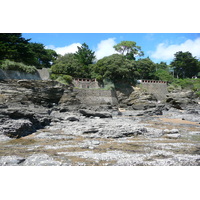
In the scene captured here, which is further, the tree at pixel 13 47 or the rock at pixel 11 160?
the tree at pixel 13 47

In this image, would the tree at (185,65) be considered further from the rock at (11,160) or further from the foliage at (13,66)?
the rock at (11,160)

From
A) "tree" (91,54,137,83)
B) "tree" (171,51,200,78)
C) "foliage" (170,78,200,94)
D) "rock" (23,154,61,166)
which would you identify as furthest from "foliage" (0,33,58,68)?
"tree" (171,51,200,78)

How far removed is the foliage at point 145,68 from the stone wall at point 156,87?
2094 millimetres

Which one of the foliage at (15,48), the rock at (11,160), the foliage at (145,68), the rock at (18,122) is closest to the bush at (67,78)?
the foliage at (15,48)

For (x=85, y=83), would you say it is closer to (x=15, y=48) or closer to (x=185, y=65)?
(x=15, y=48)

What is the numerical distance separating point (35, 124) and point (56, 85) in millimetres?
10685

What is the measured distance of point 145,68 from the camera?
31078mm

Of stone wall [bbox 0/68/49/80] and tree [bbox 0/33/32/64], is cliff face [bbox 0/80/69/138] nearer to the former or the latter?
stone wall [bbox 0/68/49/80]

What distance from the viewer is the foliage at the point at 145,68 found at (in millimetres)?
30594

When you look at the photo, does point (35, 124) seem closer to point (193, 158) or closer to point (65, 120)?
Answer: point (65, 120)

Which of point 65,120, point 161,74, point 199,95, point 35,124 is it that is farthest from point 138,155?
point 161,74

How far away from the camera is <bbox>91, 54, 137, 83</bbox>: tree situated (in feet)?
84.3

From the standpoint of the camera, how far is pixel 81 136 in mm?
6062

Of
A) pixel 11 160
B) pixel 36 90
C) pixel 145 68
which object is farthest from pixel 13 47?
pixel 145 68
